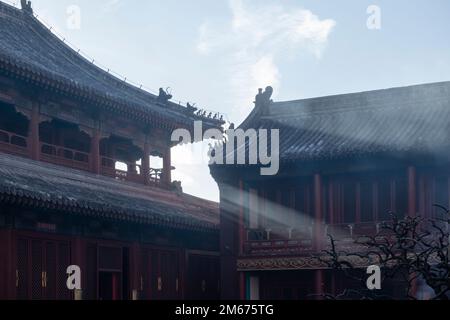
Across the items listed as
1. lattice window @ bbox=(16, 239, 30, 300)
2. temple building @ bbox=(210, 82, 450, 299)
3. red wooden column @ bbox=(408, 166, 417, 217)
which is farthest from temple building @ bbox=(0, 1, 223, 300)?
red wooden column @ bbox=(408, 166, 417, 217)

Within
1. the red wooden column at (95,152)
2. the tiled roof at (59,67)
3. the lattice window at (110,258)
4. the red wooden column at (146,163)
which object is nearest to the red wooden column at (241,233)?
the red wooden column at (146,163)

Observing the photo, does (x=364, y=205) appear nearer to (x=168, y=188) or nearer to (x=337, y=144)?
(x=337, y=144)

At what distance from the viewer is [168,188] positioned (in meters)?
28.7

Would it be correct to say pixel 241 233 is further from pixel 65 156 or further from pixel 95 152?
pixel 65 156

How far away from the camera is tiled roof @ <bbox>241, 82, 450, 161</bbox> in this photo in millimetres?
24547

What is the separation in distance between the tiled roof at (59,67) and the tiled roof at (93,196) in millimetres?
2169

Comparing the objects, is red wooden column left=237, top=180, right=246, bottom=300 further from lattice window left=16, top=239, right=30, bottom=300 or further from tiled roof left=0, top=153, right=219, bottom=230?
lattice window left=16, top=239, right=30, bottom=300

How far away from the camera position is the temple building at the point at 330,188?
24.3 metres

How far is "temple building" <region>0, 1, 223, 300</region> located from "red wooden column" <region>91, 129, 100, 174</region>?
0.13 feet

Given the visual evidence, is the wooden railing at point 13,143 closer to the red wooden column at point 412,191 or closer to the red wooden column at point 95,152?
the red wooden column at point 95,152

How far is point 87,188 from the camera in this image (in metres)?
23.4
